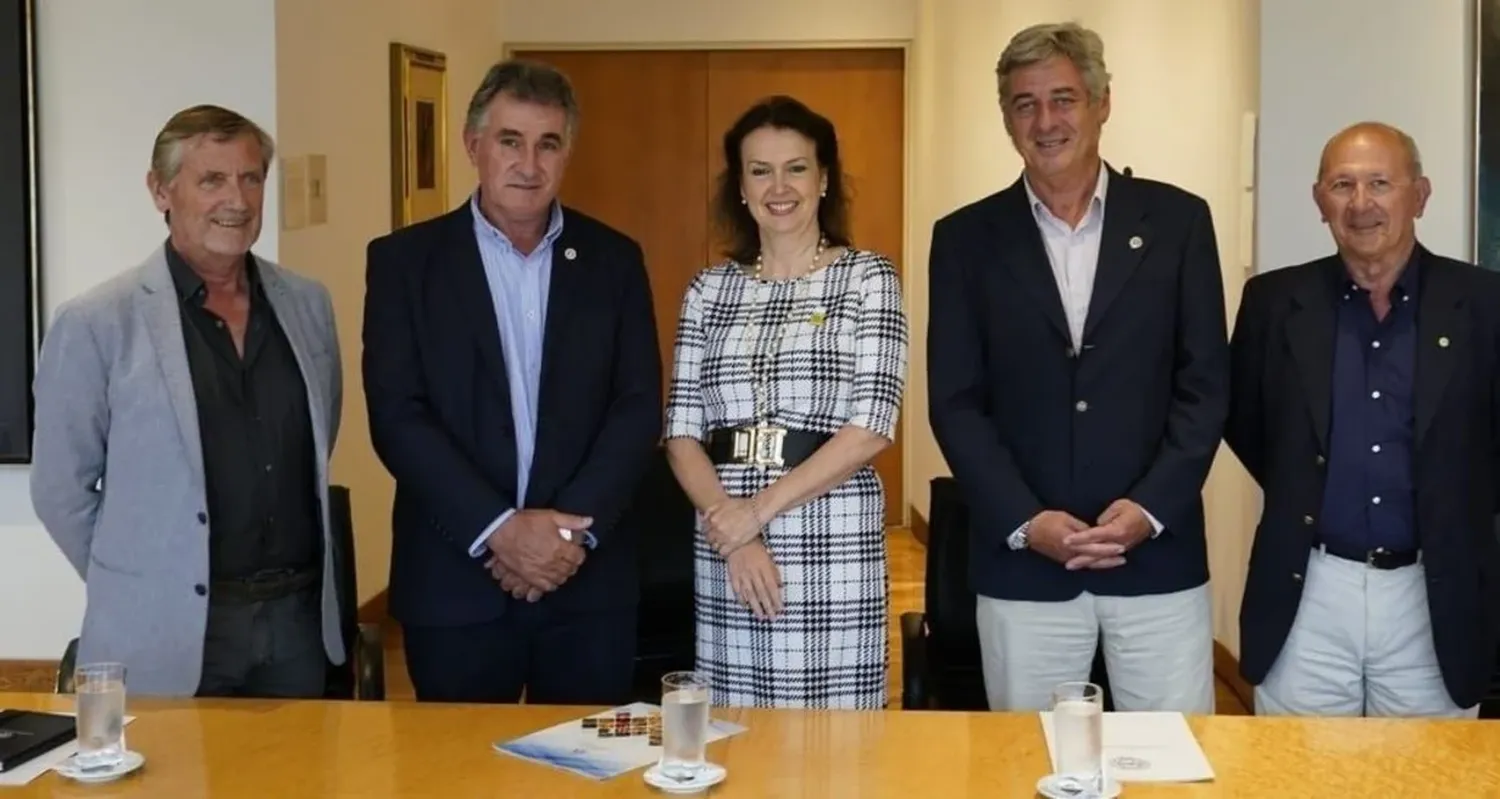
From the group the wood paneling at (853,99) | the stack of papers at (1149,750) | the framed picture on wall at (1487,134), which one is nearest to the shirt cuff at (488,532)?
the stack of papers at (1149,750)

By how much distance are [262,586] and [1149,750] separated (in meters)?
1.48

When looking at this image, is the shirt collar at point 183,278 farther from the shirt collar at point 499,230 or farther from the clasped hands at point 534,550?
the clasped hands at point 534,550

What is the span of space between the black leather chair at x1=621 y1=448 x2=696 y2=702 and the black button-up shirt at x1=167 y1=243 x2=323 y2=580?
0.96m

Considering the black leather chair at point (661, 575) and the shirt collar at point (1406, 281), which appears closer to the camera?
the shirt collar at point (1406, 281)

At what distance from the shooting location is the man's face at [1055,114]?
9.70 feet

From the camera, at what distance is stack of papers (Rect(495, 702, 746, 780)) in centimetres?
209

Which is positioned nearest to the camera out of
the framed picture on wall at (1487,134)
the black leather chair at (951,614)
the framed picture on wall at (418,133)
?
the black leather chair at (951,614)

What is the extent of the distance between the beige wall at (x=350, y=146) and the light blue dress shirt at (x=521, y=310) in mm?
1815

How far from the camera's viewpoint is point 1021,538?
9.61ft

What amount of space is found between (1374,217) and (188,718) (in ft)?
6.67

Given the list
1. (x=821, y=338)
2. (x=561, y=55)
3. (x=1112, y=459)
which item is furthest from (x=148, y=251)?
(x=561, y=55)

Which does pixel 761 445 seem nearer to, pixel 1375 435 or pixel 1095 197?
pixel 1095 197

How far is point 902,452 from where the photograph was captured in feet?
27.0

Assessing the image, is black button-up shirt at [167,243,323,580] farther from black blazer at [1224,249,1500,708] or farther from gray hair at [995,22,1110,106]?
black blazer at [1224,249,1500,708]
